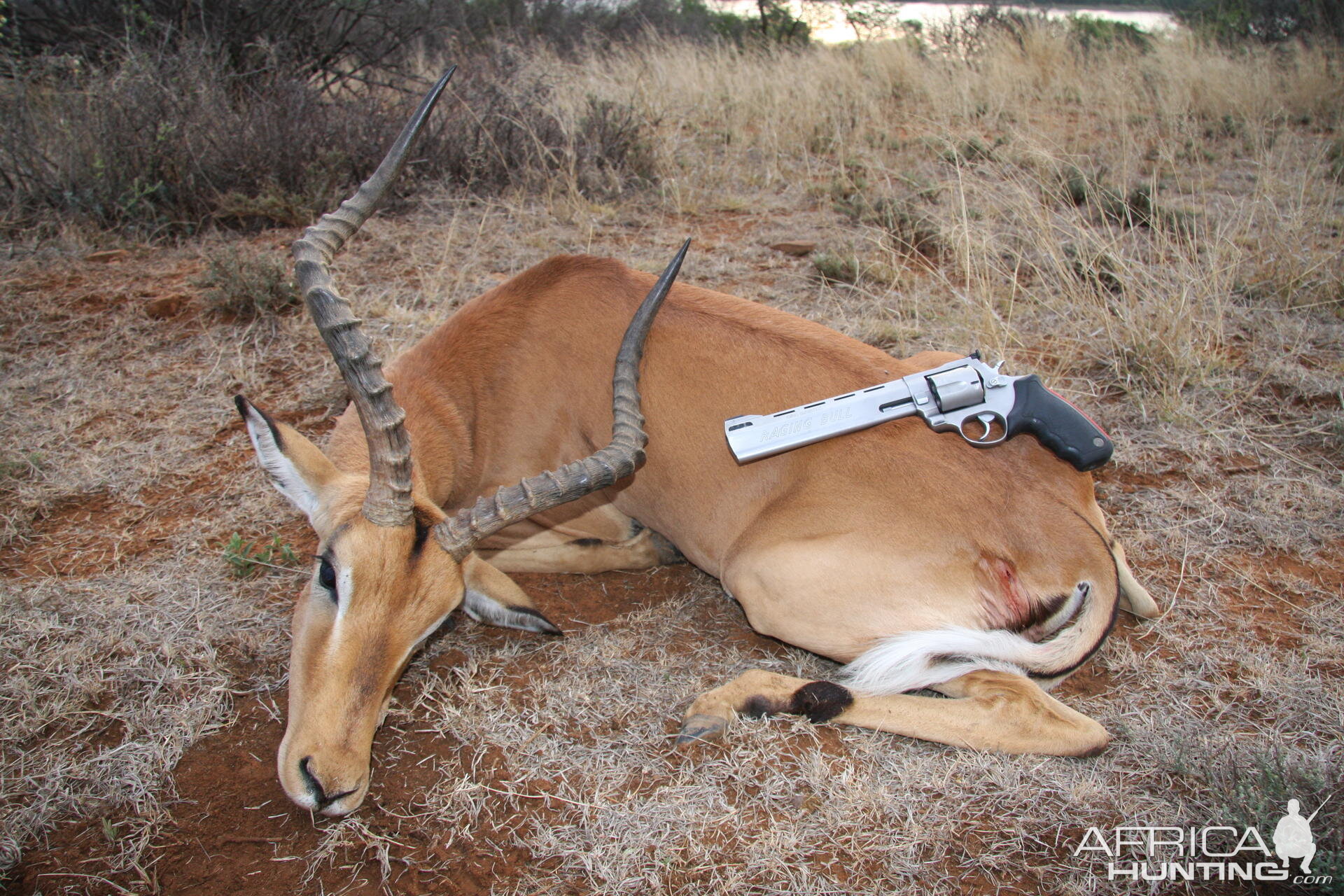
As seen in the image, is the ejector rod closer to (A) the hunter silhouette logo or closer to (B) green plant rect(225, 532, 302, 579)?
(A) the hunter silhouette logo

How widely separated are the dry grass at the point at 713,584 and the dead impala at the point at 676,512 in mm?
260

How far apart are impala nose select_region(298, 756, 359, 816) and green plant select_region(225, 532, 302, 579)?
1480 millimetres

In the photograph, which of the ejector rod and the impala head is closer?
the impala head

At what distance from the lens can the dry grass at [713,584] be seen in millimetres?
2730

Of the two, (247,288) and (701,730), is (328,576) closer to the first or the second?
(701,730)

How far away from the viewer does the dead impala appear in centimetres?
280

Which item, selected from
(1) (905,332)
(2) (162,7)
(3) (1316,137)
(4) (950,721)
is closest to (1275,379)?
(1) (905,332)

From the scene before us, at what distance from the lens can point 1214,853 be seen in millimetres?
2629

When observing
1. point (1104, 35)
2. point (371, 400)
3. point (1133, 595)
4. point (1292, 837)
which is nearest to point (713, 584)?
point (1133, 595)

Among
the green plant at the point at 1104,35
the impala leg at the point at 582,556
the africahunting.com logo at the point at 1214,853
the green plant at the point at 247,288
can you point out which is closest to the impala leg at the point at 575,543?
the impala leg at the point at 582,556

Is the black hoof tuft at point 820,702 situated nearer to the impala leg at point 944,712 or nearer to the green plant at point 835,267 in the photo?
the impala leg at point 944,712

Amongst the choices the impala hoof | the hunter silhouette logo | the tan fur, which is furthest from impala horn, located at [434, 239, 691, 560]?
the hunter silhouette logo

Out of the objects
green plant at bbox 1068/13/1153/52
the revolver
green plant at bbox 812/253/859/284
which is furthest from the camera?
green plant at bbox 1068/13/1153/52

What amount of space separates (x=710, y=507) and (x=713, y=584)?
2.20 ft
